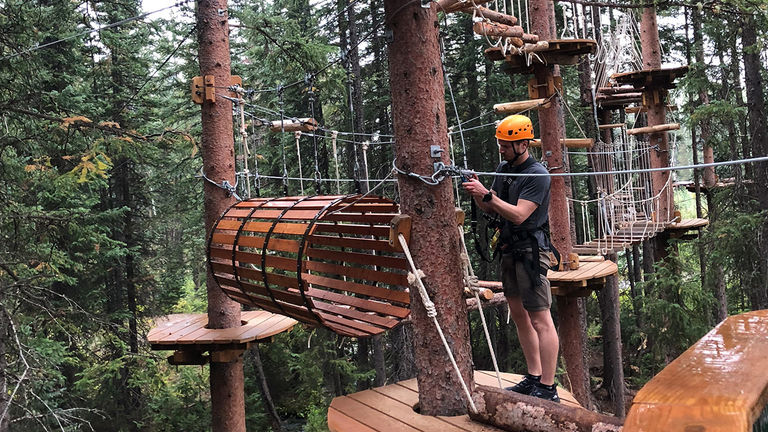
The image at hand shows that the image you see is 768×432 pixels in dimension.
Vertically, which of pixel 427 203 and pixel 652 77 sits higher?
pixel 652 77

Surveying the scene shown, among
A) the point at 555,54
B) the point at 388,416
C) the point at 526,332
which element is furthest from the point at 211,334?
the point at 555,54

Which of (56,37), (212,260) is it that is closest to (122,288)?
(56,37)

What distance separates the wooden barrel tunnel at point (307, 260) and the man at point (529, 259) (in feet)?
2.01

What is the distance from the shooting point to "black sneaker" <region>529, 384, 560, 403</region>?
9.20 feet

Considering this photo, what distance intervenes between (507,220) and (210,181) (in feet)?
10.2

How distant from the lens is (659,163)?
8852 mm

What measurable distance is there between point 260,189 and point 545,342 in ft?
31.2

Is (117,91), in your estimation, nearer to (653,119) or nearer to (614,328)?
(653,119)

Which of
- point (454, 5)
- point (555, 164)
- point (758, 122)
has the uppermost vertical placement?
point (454, 5)

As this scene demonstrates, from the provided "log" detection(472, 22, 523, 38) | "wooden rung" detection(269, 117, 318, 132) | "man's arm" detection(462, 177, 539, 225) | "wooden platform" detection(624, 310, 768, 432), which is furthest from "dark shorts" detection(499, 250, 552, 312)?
"wooden rung" detection(269, 117, 318, 132)

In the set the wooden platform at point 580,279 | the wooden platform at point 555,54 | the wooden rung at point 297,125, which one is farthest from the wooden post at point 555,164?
the wooden rung at point 297,125

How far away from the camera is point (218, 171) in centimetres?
510

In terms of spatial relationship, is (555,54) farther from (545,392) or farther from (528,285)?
(545,392)

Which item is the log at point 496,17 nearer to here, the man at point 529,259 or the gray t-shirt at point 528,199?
the man at point 529,259
